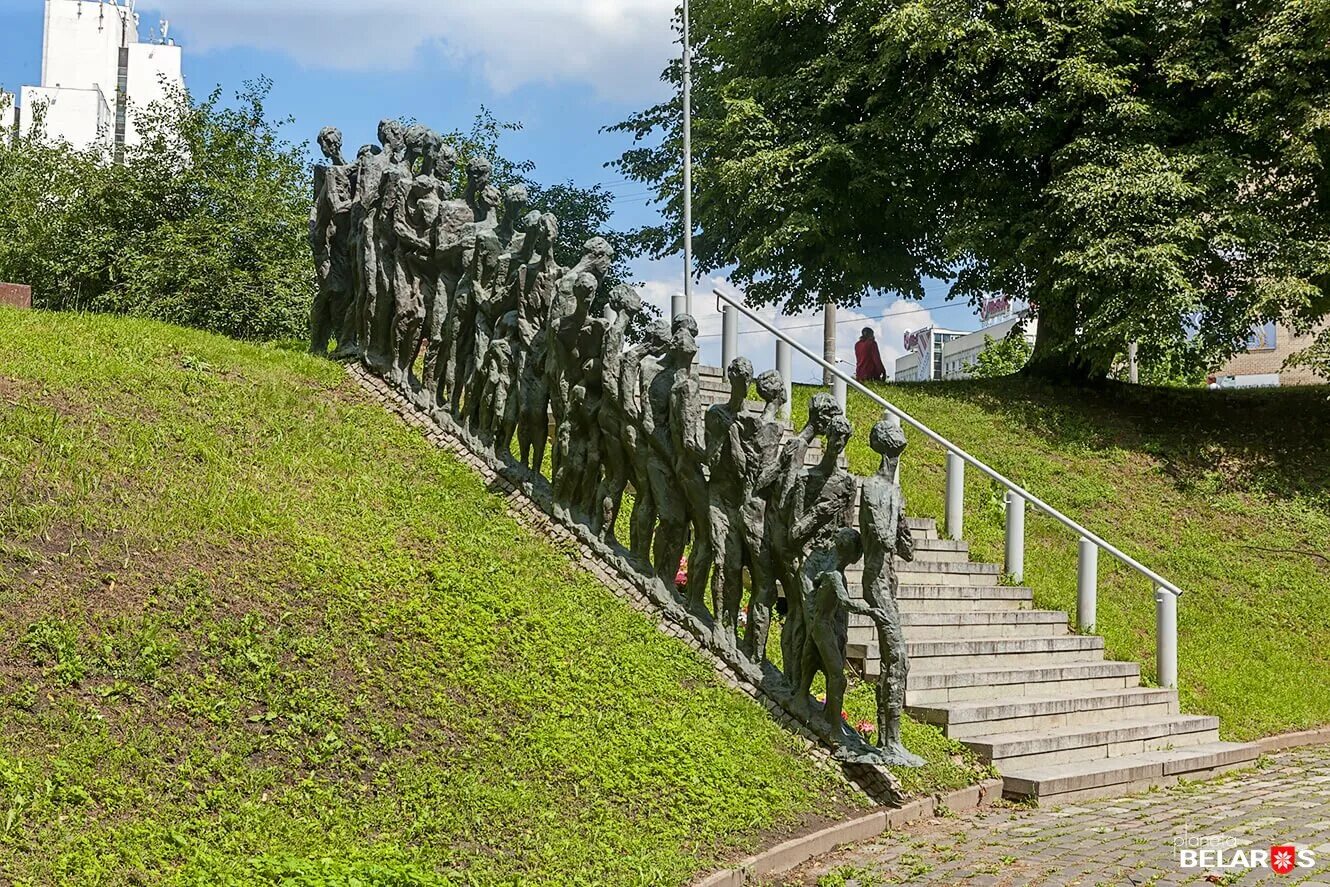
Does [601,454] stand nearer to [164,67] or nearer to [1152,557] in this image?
[1152,557]

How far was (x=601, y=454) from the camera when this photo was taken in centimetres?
1003

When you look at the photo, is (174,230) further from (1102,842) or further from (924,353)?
(924,353)

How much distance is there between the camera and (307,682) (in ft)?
22.4

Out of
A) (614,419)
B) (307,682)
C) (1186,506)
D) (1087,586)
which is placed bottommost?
(307,682)

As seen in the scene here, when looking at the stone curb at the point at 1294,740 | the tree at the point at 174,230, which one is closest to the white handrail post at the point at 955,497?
the stone curb at the point at 1294,740

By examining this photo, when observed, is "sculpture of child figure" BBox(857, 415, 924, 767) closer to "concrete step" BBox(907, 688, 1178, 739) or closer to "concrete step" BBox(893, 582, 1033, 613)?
"concrete step" BBox(907, 688, 1178, 739)

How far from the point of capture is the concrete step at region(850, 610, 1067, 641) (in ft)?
34.8

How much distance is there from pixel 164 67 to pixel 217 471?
2299 inches

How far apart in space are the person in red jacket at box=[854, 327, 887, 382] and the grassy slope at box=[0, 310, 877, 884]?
43.8ft

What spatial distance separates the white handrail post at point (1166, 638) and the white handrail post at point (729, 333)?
578 cm

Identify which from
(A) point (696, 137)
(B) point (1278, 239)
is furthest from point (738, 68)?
(B) point (1278, 239)

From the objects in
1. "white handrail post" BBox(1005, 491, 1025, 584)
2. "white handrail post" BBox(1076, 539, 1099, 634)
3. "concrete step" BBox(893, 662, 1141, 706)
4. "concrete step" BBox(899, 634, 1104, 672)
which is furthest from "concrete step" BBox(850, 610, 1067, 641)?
"white handrail post" BBox(1005, 491, 1025, 584)

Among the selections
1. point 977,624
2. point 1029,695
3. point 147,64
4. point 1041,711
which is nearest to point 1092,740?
point 1041,711

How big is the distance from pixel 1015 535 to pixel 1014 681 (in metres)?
2.84
